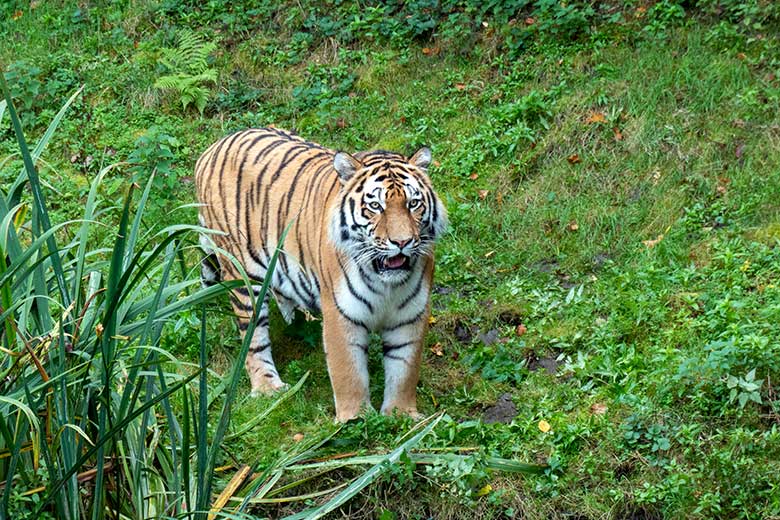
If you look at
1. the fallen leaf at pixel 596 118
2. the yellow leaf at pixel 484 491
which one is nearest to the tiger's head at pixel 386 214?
the yellow leaf at pixel 484 491

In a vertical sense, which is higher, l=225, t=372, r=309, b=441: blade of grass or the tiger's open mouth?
the tiger's open mouth

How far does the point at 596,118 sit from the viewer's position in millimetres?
7496

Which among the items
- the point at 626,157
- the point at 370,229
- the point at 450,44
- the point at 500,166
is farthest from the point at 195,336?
the point at 450,44

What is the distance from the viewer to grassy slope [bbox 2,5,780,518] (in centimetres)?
458

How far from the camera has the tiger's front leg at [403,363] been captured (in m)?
5.32

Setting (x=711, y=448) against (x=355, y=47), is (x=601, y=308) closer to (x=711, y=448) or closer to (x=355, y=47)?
(x=711, y=448)

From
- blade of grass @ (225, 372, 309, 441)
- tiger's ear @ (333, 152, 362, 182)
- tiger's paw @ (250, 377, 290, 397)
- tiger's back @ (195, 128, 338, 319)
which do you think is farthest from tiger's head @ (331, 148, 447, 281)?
tiger's paw @ (250, 377, 290, 397)

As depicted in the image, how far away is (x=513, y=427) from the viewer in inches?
198

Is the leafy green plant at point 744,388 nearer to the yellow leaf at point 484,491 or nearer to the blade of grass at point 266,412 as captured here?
the yellow leaf at point 484,491

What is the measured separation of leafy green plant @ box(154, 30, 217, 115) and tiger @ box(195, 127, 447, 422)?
122 inches

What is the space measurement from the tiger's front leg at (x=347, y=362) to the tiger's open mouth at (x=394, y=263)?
0.38 meters

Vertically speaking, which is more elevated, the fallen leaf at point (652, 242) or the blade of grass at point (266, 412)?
the fallen leaf at point (652, 242)

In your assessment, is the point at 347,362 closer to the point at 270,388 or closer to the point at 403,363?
the point at 403,363

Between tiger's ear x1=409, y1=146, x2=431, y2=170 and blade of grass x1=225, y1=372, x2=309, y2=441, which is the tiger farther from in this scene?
blade of grass x1=225, y1=372, x2=309, y2=441
